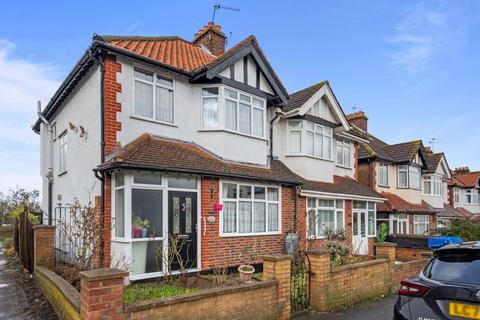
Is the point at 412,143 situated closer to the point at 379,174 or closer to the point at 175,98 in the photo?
the point at 379,174

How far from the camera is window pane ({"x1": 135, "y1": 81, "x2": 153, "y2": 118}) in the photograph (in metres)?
10.2

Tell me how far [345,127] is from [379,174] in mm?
6647

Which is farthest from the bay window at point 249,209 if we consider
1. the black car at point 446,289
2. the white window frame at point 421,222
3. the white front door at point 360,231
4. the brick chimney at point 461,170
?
the brick chimney at point 461,170

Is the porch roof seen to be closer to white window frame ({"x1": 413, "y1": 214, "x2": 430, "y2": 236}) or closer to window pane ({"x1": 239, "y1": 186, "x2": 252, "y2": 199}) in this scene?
window pane ({"x1": 239, "y1": 186, "x2": 252, "y2": 199})

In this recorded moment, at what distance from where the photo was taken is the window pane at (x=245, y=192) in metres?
11.5

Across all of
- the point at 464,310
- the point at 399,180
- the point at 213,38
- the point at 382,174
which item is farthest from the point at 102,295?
the point at 399,180

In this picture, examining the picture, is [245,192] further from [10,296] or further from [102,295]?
[102,295]

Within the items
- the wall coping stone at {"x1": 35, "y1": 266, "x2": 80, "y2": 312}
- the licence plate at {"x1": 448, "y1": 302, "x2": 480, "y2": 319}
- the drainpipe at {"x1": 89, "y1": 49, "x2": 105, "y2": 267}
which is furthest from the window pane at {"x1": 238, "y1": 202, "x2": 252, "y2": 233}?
the licence plate at {"x1": 448, "y1": 302, "x2": 480, "y2": 319}

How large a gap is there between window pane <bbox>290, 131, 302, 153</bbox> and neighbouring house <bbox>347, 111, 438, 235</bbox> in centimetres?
770

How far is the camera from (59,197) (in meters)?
13.3

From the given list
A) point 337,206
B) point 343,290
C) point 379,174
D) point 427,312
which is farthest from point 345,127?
point 427,312

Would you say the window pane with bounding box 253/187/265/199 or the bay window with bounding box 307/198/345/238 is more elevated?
the window pane with bounding box 253/187/265/199

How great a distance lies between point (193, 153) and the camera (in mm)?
10641

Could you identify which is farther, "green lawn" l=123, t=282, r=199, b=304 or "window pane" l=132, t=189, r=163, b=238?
"window pane" l=132, t=189, r=163, b=238
